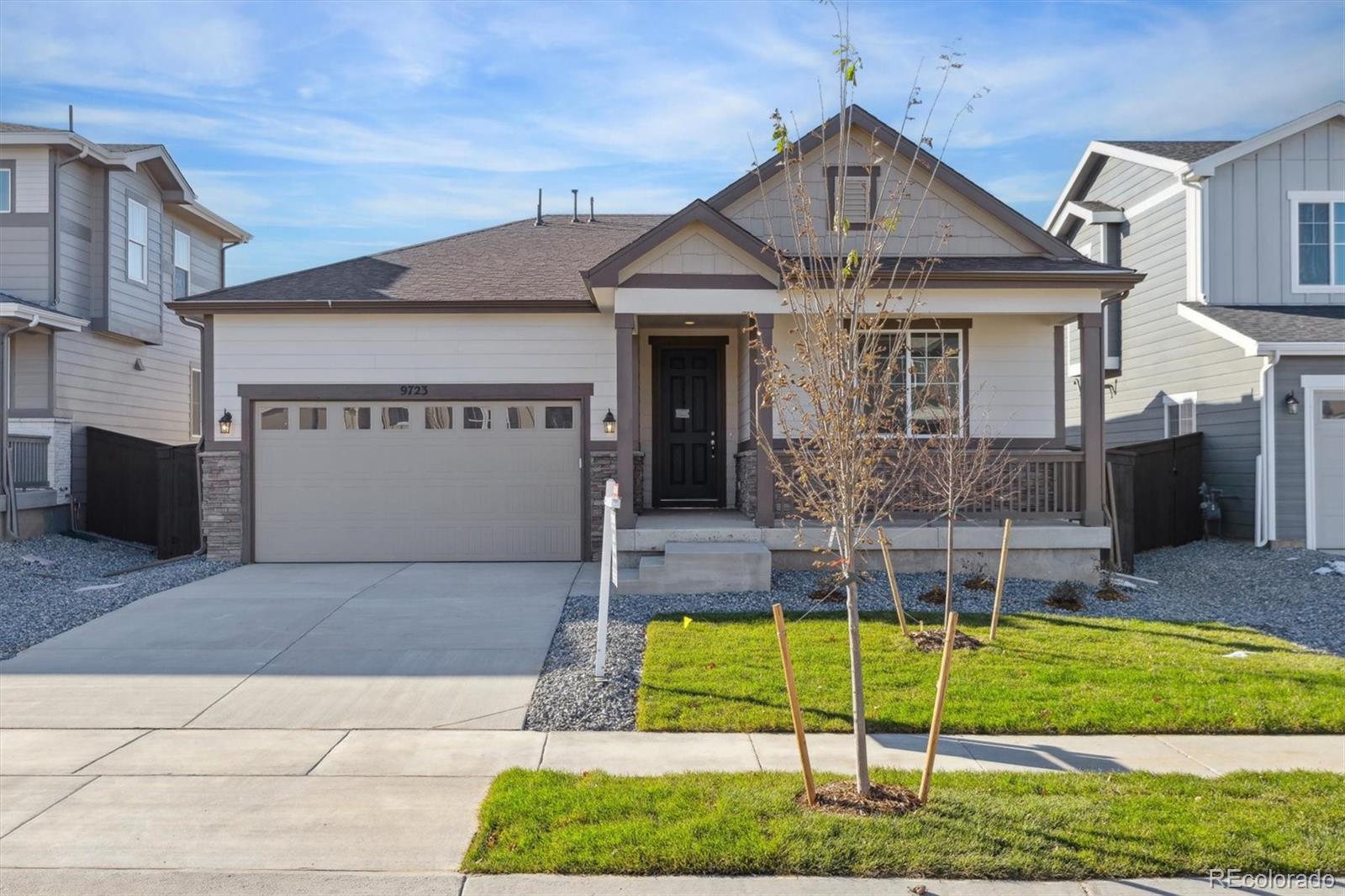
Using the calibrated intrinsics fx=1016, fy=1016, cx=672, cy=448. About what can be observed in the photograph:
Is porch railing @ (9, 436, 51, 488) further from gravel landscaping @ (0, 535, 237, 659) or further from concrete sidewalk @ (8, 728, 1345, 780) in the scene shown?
concrete sidewalk @ (8, 728, 1345, 780)

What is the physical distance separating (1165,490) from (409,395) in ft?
36.8

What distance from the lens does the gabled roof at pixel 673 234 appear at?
39.3 ft

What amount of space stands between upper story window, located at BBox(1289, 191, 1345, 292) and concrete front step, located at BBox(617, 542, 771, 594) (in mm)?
11089

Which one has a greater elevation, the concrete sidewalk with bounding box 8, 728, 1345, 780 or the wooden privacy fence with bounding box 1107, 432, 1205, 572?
the wooden privacy fence with bounding box 1107, 432, 1205, 572

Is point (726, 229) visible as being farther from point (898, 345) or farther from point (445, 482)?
point (898, 345)

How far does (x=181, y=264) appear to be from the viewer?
2033 centimetres

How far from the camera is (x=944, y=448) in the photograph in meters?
9.39

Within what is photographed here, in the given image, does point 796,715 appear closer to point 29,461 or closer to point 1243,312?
point 1243,312

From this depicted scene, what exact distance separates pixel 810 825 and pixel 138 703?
Answer: 5016 millimetres

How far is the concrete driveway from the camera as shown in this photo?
6.93 m

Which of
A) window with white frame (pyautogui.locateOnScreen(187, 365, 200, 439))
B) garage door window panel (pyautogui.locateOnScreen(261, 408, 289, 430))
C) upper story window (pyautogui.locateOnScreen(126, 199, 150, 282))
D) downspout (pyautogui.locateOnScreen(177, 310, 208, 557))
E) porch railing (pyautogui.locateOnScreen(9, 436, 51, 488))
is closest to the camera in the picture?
downspout (pyautogui.locateOnScreen(177, 310, 208, 557))

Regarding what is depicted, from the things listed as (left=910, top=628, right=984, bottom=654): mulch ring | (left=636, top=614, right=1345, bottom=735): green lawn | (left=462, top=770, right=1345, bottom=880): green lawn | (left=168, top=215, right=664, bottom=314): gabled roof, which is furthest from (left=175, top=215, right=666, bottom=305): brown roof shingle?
(left=462, top=770, right=1345, bottom=880): green lawn

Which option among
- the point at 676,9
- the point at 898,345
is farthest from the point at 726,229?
the point at 898,345

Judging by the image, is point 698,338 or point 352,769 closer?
point 352,769
